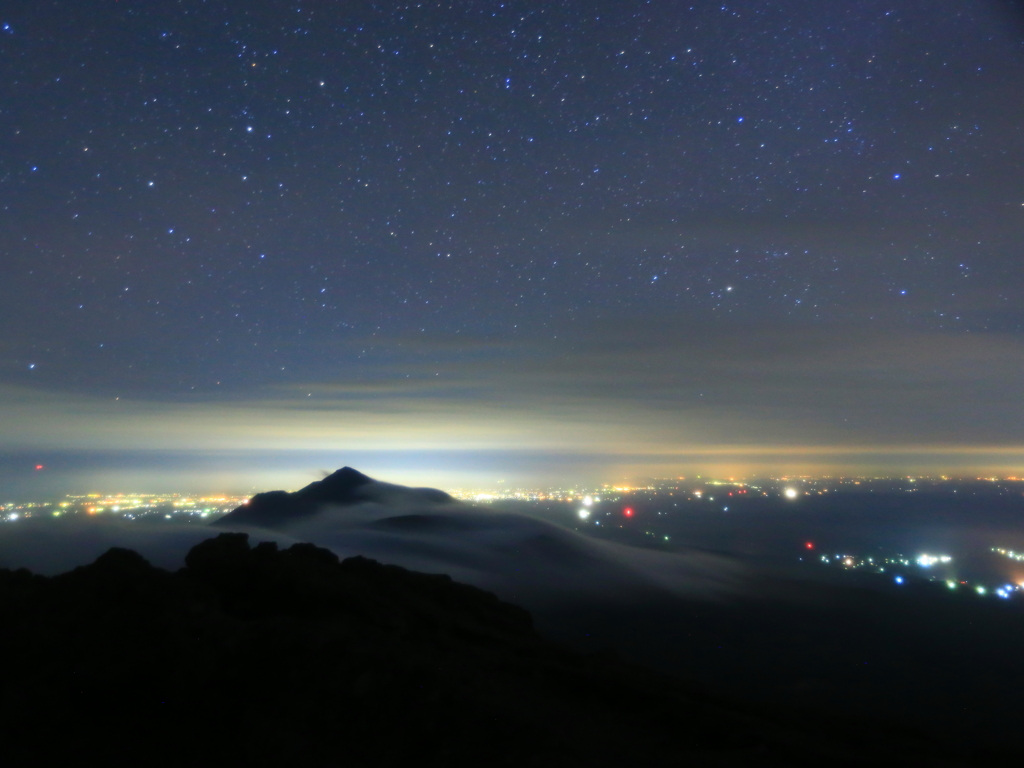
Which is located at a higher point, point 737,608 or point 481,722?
point 481,722

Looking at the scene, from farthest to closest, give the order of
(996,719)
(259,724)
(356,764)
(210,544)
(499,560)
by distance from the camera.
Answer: (499,560) → (996,719) → (210,544) → (259,724) → (356,764)

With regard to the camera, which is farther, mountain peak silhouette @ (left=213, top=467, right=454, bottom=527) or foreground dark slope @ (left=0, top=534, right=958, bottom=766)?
mountain peak silhouette @ (left=213, top=467, right=454, bottom=527)

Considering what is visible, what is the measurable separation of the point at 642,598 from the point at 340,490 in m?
118

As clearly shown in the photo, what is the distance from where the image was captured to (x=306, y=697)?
1348 cm

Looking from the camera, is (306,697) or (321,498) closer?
(306,697)

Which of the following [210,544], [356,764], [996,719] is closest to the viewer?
[356,764]

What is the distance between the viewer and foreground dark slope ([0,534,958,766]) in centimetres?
1220

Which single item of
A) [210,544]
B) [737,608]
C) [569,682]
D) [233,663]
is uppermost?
[210,544]

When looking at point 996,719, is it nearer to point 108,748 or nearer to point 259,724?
point 259,724

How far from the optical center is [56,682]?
1348 centimetres

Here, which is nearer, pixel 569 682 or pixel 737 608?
pixel 569 682

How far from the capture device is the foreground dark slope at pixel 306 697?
1220 cm

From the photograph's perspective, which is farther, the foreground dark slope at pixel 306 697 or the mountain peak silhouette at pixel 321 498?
the mountain peak silhouette at pixel 321 498

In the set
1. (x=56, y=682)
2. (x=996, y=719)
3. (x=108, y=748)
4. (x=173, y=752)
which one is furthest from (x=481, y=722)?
(x=996, y=719)
